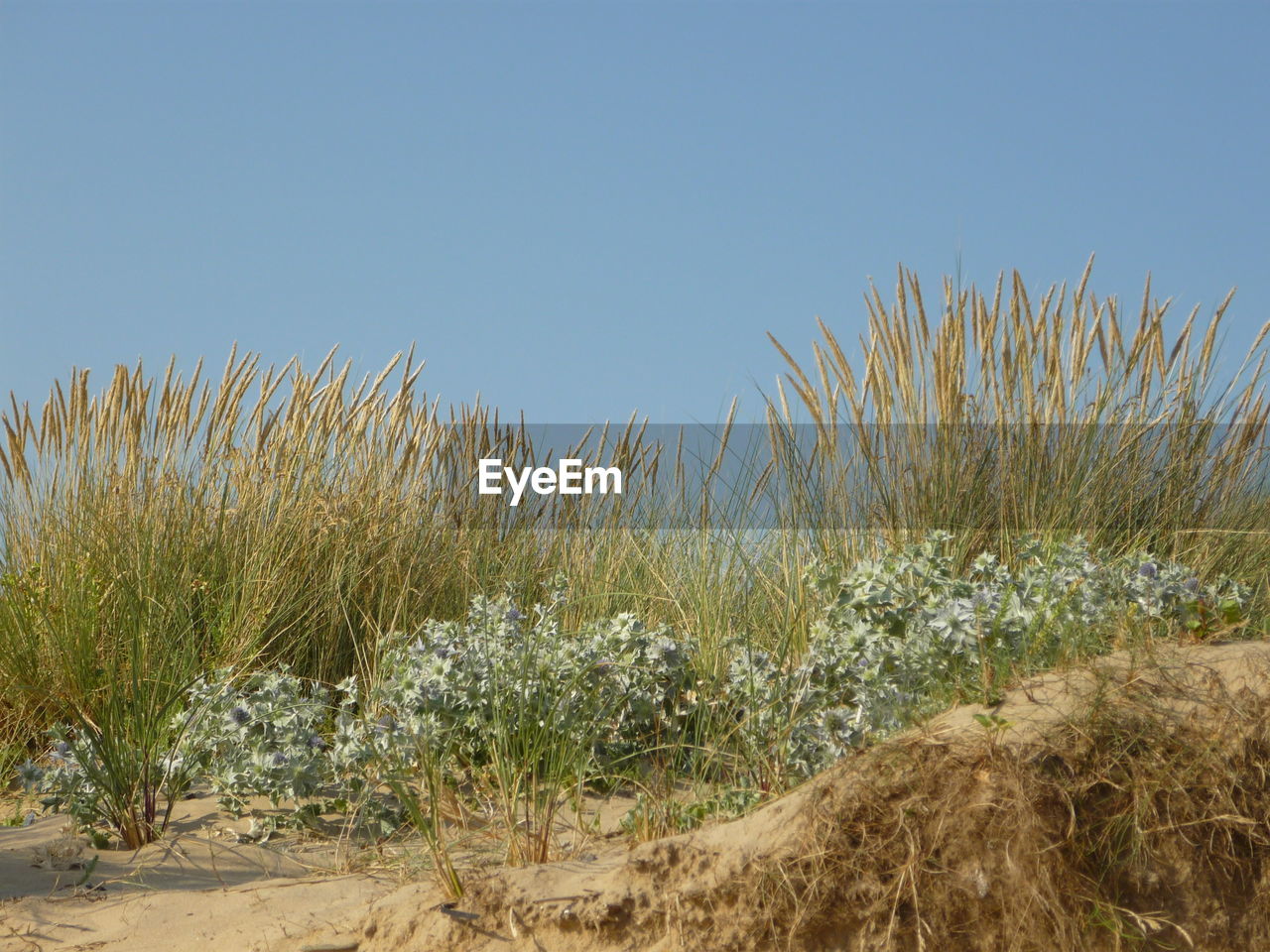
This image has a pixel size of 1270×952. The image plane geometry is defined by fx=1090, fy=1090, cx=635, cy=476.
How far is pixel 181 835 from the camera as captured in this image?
3.33 meters

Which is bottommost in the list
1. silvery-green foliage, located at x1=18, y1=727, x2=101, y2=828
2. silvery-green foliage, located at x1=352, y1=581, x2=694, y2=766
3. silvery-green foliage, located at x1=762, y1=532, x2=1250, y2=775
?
silvery-green foliage, located at x1=18, y1=727, x2=101, y2=828

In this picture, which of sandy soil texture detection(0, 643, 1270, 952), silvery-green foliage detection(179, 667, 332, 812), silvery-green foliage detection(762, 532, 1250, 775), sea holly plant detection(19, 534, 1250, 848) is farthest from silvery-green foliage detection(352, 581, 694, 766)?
sandy soil texture detection(0, 643, 1270, 952)

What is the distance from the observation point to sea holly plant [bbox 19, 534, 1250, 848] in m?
2.87

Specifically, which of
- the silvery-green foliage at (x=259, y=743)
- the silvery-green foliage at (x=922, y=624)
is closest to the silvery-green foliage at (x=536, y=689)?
the silvery-green foliage at (x=259, y=743)

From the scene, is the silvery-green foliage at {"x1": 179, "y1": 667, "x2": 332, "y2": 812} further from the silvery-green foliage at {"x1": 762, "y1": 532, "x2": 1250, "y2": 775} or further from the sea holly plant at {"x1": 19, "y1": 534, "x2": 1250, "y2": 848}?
the silvery-green foliage at {"x1": 762, "y1": 532, "x2": 1250, "y2": 775}

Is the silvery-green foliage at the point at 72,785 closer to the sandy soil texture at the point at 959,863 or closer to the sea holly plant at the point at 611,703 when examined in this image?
the sea holly plant at the point at 611,703

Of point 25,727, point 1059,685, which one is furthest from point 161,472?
point 1059,685

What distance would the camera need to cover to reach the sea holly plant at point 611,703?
2.87 metres

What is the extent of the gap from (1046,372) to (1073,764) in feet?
11.5

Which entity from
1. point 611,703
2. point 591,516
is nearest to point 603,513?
point 591,516

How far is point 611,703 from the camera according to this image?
11.0ft

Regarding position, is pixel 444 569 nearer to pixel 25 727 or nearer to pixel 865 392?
pixel 25 727

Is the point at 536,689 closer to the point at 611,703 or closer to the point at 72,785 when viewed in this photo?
the point at 611,703

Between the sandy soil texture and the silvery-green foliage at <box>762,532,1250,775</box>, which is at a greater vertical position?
the silvery-green foliage at <box>762,532,1250,775</box>
